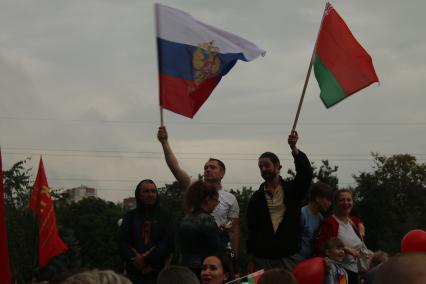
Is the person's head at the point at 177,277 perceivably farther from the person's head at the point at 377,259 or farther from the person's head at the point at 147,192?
the person's head at the point at 377,259

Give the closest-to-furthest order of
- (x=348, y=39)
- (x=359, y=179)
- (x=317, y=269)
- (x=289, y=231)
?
(x=317, y=269), (x=289, y=231), (x=348, y=39), (x=359, y=179)

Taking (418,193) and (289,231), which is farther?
(418,193)

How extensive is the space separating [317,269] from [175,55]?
3.06 metres

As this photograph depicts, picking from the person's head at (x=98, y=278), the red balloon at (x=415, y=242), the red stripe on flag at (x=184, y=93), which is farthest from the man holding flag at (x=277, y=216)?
the person's head at (x=98, y=278)

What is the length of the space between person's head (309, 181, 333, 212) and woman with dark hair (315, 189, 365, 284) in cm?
13

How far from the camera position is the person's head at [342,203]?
8.18m

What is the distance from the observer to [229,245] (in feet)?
25.6

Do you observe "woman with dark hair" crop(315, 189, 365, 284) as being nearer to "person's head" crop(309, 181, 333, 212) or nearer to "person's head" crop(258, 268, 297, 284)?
"person's head" crop(309, 181, 333, 212)

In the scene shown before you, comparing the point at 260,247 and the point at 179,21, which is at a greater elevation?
the point at 179,21

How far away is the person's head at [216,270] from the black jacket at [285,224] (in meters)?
1.05

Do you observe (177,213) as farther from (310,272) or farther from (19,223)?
(310,272)

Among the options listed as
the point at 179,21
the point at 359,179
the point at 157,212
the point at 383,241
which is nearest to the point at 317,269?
the point at 157,212

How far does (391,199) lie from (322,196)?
2310 inches

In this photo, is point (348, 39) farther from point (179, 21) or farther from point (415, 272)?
point (415, 272)
